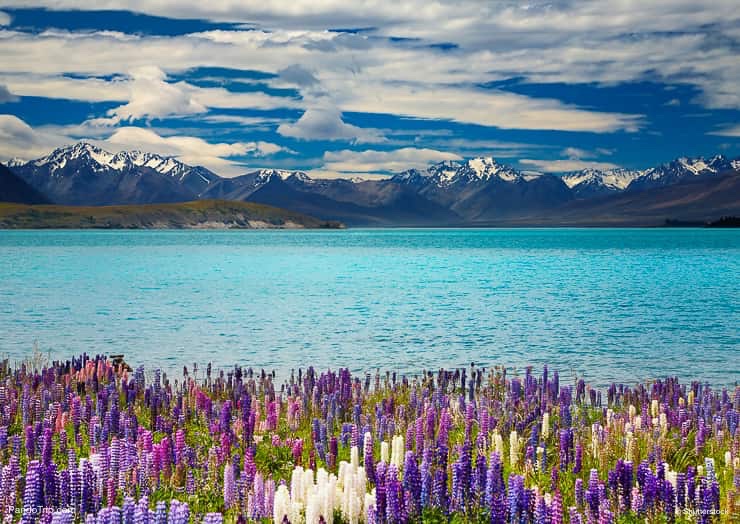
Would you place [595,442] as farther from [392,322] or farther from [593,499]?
[392,322]

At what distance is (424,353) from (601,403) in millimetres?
11709

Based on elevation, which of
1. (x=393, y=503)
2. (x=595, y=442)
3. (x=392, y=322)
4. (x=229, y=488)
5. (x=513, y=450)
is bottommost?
(x=392, y=322)

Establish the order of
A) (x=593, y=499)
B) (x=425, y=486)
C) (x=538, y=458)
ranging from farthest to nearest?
(x=538, y=458)
(x=425, y=486)
(x=593, y=499)

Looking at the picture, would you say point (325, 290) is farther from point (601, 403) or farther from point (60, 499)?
point (60, 499)

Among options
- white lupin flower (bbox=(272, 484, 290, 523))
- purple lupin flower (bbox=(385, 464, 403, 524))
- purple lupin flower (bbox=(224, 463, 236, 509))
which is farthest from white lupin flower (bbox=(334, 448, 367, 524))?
purple lupin flower (bbox=(224, 463, 236, 509))

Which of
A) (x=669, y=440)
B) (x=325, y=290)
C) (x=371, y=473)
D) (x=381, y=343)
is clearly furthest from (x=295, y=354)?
(x=325, y=290)

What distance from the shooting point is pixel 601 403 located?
2266 cm

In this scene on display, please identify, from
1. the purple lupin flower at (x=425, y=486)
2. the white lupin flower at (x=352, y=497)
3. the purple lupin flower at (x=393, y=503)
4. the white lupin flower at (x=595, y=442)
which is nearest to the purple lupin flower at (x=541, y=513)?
the purple lupin flower at (x=393, y=503)

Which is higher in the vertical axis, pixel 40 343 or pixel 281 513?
pixel 281 513

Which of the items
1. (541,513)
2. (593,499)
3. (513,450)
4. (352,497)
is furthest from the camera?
(513,450)

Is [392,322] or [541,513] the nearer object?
[541,513]

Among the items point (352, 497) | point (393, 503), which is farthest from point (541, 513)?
point (352, 497)

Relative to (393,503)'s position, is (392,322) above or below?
below

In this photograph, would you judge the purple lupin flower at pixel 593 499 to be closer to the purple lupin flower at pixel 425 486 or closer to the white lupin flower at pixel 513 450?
the purple lupin flower at pixel 425 486
